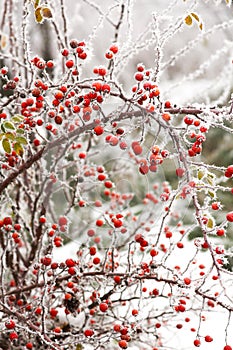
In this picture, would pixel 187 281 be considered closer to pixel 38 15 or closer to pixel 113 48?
pixel 113 48

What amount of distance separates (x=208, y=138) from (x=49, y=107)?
168 centimetres

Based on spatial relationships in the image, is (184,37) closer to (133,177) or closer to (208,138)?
(208,138)

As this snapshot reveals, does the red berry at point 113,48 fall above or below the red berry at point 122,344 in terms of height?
above

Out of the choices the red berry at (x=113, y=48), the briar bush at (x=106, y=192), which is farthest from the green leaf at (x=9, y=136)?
the red berry at (x=113, y=48)

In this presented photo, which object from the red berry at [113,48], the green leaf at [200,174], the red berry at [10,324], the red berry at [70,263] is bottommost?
the red berry at [10,324]

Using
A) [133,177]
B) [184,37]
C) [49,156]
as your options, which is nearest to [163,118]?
[49,156]

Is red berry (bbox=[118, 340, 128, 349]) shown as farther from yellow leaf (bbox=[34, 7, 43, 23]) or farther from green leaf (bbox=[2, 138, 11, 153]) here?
yellow leaf (bbox=[34, 7, 43, 23])

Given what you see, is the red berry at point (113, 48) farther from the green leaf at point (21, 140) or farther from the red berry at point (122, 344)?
the red berry at point (122, 344)

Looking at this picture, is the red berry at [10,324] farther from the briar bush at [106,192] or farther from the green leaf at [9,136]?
the green leaf at [9,136]

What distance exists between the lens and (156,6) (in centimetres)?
A: 305

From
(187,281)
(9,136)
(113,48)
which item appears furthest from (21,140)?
(187,281)

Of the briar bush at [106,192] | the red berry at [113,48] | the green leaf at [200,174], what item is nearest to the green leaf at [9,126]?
the briar bush at [106,192]

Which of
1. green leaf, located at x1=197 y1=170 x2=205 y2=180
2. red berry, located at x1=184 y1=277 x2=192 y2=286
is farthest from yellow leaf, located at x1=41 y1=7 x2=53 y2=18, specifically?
red berry, located at x1=184 y1=277 x2=192 y2=286

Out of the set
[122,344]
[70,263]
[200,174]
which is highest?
[200,174]
